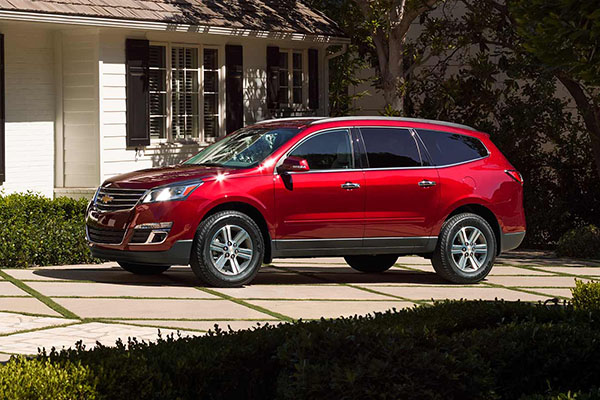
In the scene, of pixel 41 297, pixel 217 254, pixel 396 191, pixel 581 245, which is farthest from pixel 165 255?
pixel 581 245

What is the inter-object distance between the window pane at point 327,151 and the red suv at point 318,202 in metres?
0.01

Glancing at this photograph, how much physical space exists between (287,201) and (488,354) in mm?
6440

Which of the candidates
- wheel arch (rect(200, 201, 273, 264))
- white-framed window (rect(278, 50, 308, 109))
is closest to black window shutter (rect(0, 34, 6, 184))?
wheel arch (rect(200, 201, 273, 264))

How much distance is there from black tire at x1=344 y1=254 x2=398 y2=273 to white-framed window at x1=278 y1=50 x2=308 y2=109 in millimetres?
7051

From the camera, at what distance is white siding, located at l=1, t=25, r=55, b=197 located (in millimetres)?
17016

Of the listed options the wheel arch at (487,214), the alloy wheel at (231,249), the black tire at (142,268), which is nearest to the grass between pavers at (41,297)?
the black tire at (142,268)

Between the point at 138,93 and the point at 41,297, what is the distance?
7.09 meters

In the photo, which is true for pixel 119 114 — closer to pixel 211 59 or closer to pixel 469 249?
pixel 211 59

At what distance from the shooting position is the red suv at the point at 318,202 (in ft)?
39.7

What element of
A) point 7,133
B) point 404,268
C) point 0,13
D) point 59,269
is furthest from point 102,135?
point 404,268

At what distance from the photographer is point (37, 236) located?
1420 centimetres

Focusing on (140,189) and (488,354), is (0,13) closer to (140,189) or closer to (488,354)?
(140,189)

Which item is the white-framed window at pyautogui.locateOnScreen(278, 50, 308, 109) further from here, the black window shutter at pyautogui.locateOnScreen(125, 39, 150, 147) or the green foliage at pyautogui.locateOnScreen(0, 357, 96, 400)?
the green foliage at pyautogui.locateOnScreen(0, 357, 96, 400)

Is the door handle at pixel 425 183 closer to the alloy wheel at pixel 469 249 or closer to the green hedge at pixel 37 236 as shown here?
the alloy wheel at pixel 469 249
